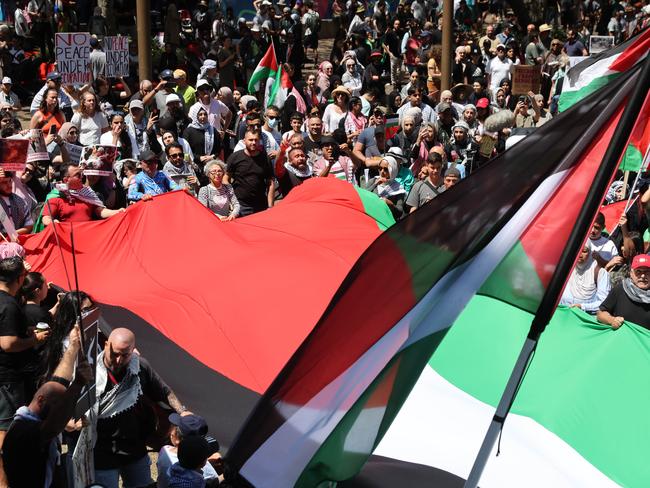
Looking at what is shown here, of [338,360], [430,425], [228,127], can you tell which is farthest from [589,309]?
[228,127]

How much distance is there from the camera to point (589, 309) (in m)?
8.56

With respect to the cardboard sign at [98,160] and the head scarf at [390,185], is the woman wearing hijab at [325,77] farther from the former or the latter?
the cardboard sign at [98,160]

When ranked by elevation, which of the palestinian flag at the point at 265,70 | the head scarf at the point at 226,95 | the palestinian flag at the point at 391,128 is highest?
the palestinian flag at the point at 265,70

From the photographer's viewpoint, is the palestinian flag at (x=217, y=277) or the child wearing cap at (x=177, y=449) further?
the palestinian flag at (x=217, y=277)

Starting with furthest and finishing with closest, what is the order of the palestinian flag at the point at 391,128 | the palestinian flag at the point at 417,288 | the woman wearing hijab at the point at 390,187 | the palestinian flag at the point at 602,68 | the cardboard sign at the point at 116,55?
the cardboard sign at the point at 116,55 < the palestinian flag at the point at 391,128 < the woman wearing hijab at the point at 390,187 < the palestinian flag at the point at 602,68 < the palestinian flag at the point at 417,288

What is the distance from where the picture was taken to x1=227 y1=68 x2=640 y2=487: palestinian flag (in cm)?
392

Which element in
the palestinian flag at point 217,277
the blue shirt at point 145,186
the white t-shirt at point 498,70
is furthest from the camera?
the white t-shirt at point 498,70

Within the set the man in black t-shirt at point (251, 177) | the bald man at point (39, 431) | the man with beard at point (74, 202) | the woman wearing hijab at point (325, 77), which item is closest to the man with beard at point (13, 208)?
the man with beard at point (74, 202)

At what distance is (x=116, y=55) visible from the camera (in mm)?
14125

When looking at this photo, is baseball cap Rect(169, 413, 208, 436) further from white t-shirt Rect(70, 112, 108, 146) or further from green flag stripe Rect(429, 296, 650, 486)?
white t-shirt Rect(70, 112, 108, 146)

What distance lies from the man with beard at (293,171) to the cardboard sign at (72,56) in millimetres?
3307

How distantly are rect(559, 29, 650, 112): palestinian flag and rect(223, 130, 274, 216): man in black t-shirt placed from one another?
13.4 ft

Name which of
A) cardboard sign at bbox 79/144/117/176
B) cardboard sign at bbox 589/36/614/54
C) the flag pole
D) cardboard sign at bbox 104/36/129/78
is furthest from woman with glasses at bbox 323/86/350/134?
the flag pole

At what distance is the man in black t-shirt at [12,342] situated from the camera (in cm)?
611
